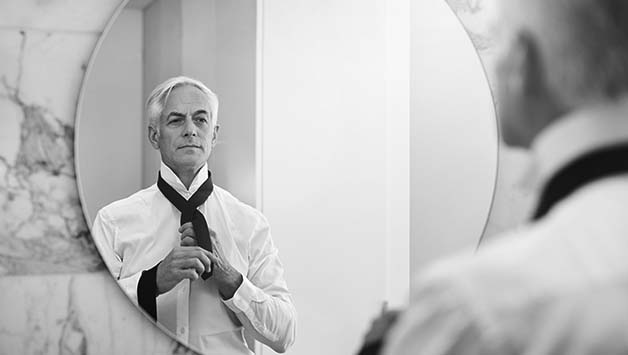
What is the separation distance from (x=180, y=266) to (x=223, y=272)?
0.07m

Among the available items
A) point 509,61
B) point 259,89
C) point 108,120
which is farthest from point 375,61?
point 509,61

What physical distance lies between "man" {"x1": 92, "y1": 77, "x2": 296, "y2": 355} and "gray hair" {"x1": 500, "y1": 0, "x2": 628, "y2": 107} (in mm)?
837

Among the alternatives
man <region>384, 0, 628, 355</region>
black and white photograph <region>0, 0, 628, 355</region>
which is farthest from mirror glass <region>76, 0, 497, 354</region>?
man <region>384, 0, 628, 355</region>

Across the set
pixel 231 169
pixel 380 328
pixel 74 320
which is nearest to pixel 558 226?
pixel 380 328

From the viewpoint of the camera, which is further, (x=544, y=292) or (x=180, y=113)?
(x=180, y=113)

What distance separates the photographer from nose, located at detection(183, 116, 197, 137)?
1.37 metres

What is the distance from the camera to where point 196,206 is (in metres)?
1.37

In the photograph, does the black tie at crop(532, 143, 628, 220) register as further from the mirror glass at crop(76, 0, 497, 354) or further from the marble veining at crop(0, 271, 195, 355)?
the marble veining at crop(0, 271, 195, 355)

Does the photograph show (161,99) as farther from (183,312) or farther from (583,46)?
(583,46)

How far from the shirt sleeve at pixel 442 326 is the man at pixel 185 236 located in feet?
2.75

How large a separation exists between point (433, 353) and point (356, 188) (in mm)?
925

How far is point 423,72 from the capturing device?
1523mm

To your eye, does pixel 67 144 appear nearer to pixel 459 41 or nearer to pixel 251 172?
pixel 251 172

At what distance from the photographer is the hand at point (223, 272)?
4.50 ft
